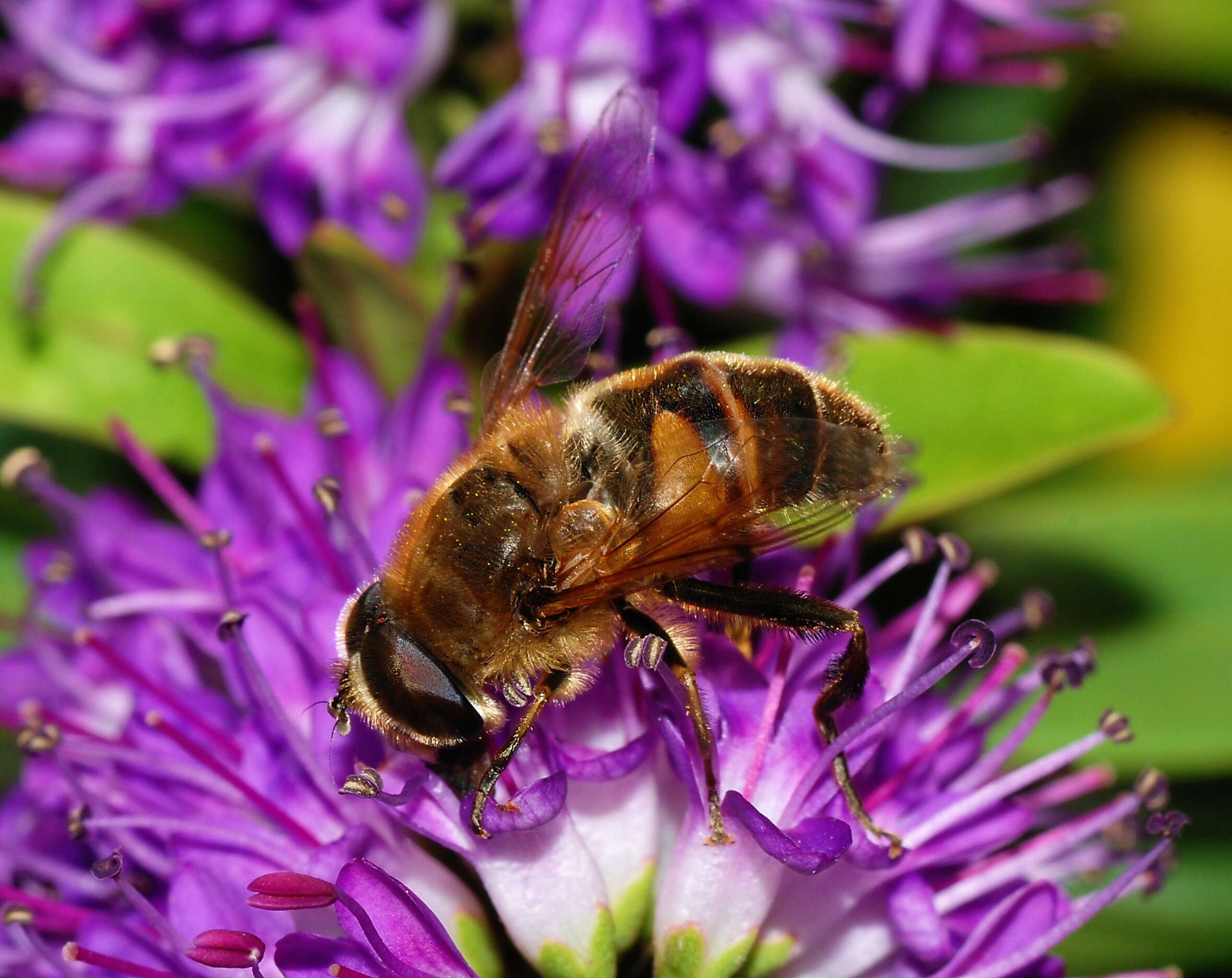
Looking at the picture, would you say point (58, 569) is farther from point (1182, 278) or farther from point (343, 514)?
point (1182, 278)

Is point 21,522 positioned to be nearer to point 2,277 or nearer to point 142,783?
point 2,277

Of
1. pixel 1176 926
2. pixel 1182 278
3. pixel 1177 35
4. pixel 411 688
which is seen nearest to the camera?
pixel 411 688

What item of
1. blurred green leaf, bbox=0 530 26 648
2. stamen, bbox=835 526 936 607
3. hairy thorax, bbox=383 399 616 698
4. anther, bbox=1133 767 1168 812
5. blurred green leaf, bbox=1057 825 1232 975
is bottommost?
blurred green leaf, bbox=1057 825 1232 975

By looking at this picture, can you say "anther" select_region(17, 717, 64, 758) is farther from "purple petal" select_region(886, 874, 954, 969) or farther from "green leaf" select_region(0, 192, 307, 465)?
"purple petal" select_region(886, 874, 954, 969)

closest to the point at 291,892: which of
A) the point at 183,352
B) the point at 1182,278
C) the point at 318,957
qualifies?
the point at 318,957

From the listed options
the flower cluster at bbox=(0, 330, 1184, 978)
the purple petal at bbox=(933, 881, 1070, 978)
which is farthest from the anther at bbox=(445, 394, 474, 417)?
the purple petal at bbox=(933, 881, 1070, 978)

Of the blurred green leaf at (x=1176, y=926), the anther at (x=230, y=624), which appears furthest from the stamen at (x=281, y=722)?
the blurred green leaf at (x=1176, y=926)

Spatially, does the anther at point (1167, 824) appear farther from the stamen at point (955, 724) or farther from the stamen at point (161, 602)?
the stamen at point (161, 602)

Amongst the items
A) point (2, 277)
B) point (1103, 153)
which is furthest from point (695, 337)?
point (1103, 153)
